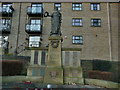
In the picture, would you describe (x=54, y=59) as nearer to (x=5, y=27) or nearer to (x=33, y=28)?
(x=33, y=28)

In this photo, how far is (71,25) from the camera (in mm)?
23031

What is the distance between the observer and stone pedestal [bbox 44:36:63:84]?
9008 millimetres

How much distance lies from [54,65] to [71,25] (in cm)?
1469

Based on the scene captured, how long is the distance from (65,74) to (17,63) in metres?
6.05

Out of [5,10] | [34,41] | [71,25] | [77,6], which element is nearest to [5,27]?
[5,10]

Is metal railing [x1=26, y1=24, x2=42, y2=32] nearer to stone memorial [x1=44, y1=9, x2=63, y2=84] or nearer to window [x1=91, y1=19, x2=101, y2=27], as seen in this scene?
window [x1=91, y1=19, x2=101, y2=27]

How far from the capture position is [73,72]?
9664 mm

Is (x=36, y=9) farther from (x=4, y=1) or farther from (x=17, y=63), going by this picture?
(x=17, y=63)

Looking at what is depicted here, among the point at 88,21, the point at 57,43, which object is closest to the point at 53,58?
the point at 57,43

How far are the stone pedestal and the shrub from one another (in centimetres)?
422

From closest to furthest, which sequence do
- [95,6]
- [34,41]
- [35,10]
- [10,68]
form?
[10,68]
[34,41]
[35,10]
[95,6]

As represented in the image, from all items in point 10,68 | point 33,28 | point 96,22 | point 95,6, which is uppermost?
point 95,6

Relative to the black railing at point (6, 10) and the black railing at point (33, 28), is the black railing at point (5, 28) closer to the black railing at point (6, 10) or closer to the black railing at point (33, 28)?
the black railing at point (6, 10)

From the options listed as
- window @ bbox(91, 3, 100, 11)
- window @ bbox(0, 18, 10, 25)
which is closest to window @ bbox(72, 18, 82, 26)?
window @ bbox(91, 3, 100, 11)
